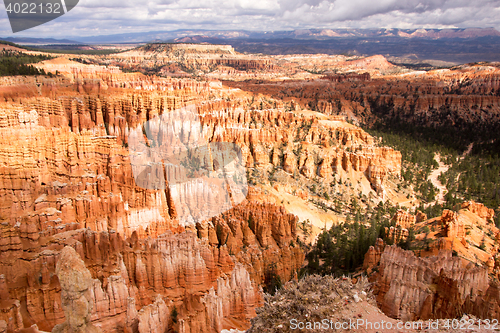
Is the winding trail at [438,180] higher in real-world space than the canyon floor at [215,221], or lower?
lower

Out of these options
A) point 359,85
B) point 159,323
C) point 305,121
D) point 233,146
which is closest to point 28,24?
point 159,323

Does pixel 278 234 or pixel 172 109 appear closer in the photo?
pixel 278 234

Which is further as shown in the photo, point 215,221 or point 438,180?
point 438,180

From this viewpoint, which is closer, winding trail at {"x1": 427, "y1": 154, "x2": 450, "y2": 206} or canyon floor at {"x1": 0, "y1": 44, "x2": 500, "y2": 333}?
canyon floor at {"x1": 0, "y1": 44, "x2": 500, "y2": 333}

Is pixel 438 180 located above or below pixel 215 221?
below

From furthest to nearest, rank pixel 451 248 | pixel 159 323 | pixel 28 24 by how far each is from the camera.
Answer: pixel 451 248 → pixel 159 323 → pixel 28 24

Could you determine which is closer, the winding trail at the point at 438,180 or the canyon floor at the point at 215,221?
the canyon floor at the point at 215,221

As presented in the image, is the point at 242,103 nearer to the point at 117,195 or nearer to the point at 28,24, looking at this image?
the point at 117,195

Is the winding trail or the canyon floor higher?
the canyon floor
